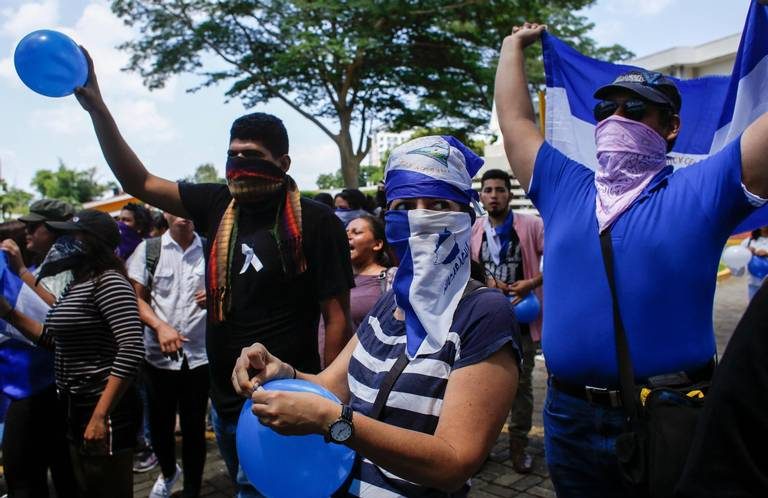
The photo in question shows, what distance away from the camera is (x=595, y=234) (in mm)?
2094

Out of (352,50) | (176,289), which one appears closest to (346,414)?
(176,289)

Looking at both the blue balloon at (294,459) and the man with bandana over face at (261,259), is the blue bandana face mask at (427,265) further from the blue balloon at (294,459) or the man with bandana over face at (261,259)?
the man with bandana over face at (261,259)

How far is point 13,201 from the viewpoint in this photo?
4638cm

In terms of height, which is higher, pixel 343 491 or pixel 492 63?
pixel 492 63

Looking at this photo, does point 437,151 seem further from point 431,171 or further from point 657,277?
point 657,277

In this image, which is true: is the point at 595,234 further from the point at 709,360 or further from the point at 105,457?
the point at 105,457

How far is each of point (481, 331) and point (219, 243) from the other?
149 cm

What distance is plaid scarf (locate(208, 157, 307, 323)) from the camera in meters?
2.60

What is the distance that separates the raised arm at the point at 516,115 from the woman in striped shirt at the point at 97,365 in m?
2.01

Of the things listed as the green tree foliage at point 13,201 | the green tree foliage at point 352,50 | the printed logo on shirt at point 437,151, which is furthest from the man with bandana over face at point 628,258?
the green tree foliage at point 13,201

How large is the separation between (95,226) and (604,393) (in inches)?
104

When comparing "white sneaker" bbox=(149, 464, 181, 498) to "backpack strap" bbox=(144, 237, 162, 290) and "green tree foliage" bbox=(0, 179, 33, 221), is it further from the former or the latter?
"green tree foliage" bbox=(0, 179, 33, 221)

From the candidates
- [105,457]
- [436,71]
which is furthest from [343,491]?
[436,71]

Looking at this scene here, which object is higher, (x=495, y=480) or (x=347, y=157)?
(x=347, y=157)
